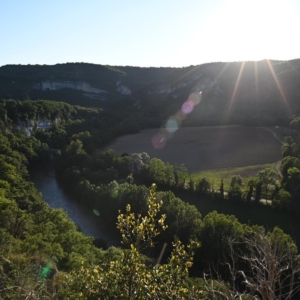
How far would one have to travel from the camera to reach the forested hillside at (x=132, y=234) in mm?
5336

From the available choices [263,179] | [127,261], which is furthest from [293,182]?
[127,261]

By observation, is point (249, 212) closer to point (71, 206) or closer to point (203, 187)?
point (203, 187)

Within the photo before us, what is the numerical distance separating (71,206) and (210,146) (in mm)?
34993

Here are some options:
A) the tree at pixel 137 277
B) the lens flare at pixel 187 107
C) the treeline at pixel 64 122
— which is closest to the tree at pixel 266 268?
the tree at pixel 137 277

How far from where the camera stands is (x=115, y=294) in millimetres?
5336

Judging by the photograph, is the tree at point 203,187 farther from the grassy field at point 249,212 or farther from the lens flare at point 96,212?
the lens flare at point 96,212

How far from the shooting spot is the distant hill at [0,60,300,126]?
89812 millimetres

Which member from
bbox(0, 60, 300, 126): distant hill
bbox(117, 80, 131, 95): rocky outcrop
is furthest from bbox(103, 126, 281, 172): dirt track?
bbox(117, 80, 131, 95): rocky outcrop

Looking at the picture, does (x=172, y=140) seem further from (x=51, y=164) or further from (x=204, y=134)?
(x=51, y=164)

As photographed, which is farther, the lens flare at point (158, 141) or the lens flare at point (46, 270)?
the lens flare at point (158, 141)

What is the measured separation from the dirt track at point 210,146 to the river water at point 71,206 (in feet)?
50.0

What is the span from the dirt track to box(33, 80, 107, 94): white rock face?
200ft

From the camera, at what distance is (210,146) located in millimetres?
64312

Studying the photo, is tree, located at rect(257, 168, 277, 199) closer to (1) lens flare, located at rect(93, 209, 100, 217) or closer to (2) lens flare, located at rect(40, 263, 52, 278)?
(1) lens flare, located at rect(93, 209, 100, 217)
